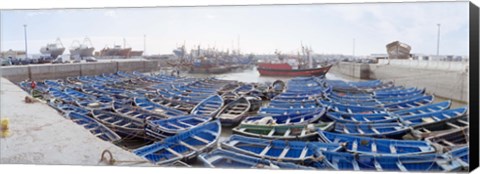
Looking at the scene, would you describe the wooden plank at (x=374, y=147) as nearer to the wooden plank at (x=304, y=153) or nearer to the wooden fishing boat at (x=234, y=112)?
the wooden plank at (x=304, y=153)

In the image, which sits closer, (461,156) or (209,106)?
(461,156)

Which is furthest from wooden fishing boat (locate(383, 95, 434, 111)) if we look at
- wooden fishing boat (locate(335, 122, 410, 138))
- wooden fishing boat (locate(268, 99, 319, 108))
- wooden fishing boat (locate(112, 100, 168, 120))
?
wooden fishing boat (locate(112, 100, 168, 120))

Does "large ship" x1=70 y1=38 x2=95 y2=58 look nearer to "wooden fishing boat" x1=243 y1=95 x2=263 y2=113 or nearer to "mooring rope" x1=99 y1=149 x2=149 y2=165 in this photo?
"mooring rope" x1=99 y1=149 x2=149 y2=165

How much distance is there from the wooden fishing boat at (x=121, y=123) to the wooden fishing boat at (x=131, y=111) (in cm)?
9

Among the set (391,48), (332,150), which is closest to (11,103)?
(332,150)

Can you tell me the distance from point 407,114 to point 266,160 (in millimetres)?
2296

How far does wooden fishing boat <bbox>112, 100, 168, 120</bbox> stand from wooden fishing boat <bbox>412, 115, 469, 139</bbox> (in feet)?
12.4

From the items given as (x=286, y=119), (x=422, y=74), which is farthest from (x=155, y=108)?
(x=422, y=74)

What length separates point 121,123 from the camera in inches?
251

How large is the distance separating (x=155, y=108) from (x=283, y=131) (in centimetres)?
220

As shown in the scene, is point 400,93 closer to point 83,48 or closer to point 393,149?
point 393,149

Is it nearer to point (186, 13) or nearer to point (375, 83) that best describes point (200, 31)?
point (186, 13)

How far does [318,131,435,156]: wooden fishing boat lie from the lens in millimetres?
4871

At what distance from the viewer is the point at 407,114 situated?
557 cm
